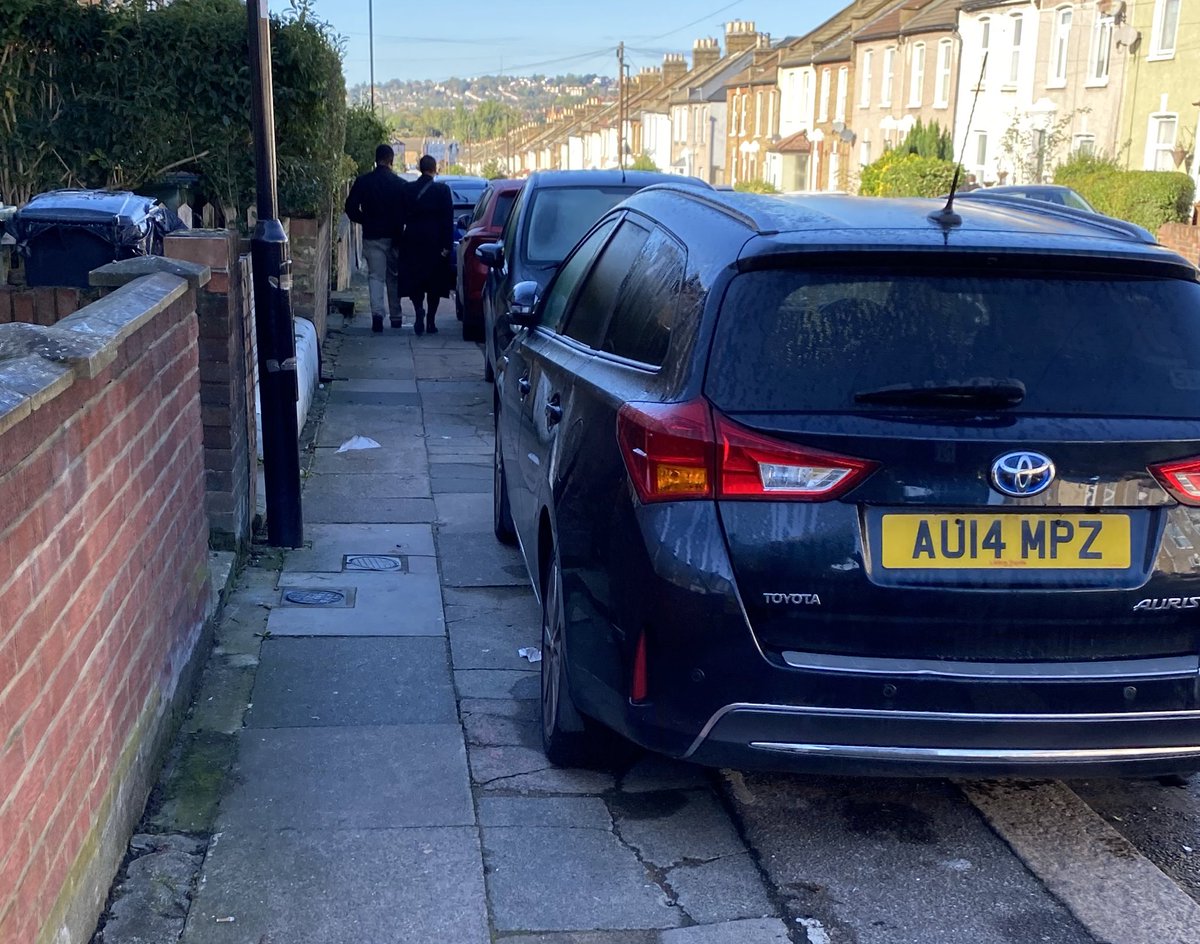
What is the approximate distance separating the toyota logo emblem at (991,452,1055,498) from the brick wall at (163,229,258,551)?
3446mm

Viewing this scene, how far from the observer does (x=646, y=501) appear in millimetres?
3309

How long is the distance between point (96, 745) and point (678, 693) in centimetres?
137

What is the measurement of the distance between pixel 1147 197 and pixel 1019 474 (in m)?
27.2

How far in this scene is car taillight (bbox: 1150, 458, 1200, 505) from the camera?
322 centimetres

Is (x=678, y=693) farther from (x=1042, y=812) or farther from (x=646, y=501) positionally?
(x=1042, y=812)

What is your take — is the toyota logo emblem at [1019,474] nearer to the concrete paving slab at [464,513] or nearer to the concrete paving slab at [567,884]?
the concrete paving slab at [567,884]

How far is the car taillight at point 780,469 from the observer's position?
10.4ft

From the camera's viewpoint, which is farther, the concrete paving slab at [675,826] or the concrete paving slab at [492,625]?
the concrete paving slab at [492,625]

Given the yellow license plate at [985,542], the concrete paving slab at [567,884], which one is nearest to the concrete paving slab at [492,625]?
the concrete paving slab at [567,884]

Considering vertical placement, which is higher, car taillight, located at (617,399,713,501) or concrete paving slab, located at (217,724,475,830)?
car taillight, located at (617,399,713,501)

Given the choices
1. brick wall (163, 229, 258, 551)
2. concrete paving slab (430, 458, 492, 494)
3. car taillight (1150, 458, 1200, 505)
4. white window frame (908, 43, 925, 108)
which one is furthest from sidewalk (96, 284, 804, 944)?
white window frame (908, 43, 925, 108)

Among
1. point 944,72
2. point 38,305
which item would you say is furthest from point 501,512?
point 944,72

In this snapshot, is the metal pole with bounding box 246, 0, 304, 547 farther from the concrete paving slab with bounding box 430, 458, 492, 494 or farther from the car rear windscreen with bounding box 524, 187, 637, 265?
the car rear windscreen with bounding box 524, 187, 637, 265

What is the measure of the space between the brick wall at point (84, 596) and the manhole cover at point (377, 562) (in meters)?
1.71
